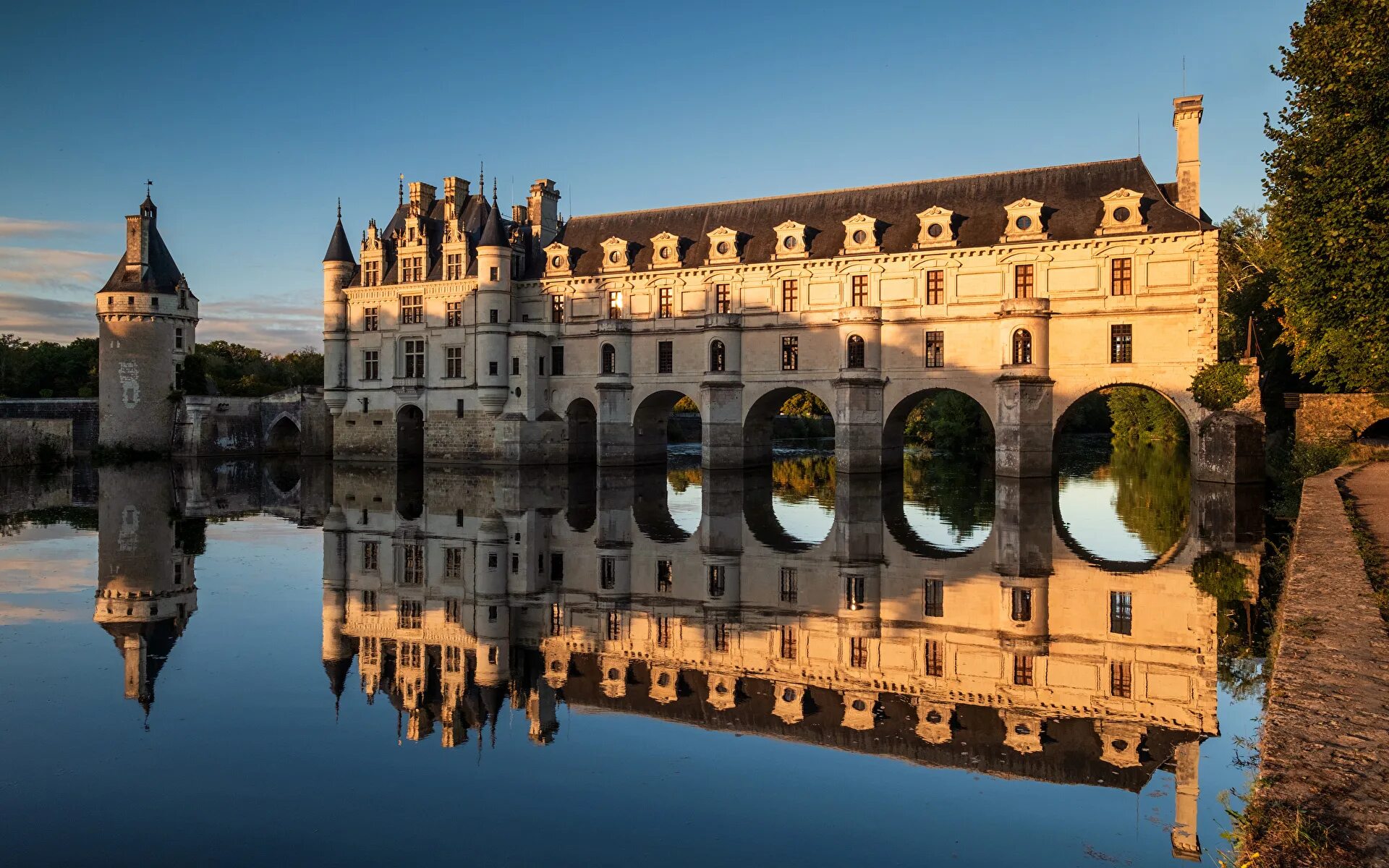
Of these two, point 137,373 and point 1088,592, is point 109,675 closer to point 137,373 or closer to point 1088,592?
point 1088,592

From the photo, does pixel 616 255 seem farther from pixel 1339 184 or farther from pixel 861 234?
pixel 1339 184

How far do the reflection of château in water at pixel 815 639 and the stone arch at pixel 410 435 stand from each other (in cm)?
2585

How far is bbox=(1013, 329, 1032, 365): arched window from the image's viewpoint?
1340 inches

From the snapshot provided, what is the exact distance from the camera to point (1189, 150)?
33.1 metres

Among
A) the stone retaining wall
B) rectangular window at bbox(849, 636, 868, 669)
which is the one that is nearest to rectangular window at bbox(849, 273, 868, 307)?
rectangular window at bbox(849, 636, 868, 669)

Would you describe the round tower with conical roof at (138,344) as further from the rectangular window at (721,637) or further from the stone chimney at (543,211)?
the rectangular window at (721,637)

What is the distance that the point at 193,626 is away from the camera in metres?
13.1

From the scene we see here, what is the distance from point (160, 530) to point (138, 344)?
3475 cm

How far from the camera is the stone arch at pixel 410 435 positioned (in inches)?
1861

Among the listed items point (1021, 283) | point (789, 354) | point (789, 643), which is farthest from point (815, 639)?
point (789, 354)

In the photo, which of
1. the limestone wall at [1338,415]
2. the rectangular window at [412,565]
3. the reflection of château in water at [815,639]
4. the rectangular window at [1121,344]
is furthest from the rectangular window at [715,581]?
the limestone wall at [1338,415]

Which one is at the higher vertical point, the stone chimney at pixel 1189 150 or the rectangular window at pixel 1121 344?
the stone chimney at pixel 1189 150

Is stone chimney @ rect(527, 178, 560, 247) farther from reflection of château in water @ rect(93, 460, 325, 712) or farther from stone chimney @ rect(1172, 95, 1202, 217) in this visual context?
stone chimney @ rect(1172, 95, 1202, 217)

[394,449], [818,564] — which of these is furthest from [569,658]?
[394,449]
